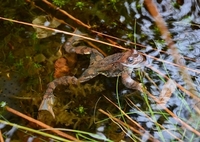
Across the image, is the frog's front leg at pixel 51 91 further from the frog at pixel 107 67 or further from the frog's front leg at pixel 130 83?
the frog's front leg at pixel 130 83

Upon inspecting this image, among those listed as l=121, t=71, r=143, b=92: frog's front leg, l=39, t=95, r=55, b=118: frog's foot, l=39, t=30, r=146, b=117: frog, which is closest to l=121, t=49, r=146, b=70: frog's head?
l=39, t=30, r=146, b=117: frog

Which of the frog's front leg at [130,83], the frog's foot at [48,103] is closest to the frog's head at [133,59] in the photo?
the frog's front leg at [130,83]

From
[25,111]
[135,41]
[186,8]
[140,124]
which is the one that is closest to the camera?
[140,124]

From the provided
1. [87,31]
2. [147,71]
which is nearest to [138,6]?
[87,31]

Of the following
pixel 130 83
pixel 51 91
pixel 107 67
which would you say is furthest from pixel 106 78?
pixel 51 91

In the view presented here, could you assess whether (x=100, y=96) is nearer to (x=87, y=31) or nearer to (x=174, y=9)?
(x=87, y=31)
